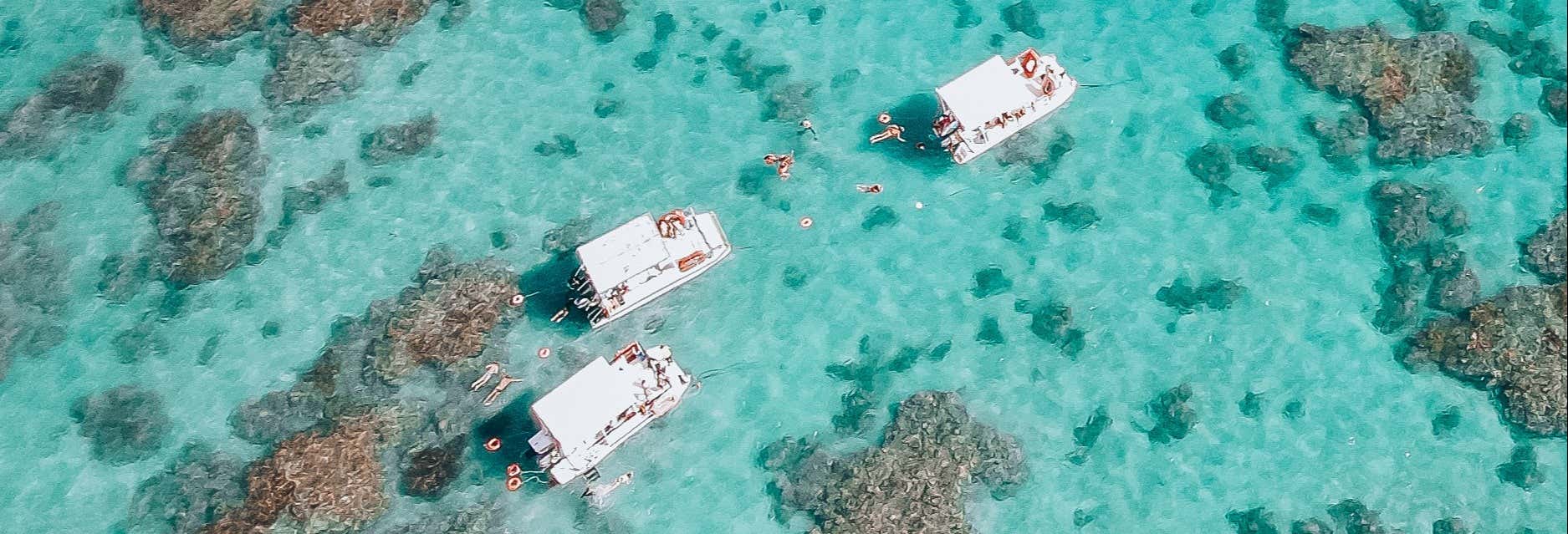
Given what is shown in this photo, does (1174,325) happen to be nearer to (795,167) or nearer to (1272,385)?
(1272,385)

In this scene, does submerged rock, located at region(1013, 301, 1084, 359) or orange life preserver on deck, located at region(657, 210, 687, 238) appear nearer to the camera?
orange life preserver on deck, located at region(657, 210, 687, 238)

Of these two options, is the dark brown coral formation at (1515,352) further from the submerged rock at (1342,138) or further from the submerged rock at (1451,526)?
the submerged rock at (1342,138)

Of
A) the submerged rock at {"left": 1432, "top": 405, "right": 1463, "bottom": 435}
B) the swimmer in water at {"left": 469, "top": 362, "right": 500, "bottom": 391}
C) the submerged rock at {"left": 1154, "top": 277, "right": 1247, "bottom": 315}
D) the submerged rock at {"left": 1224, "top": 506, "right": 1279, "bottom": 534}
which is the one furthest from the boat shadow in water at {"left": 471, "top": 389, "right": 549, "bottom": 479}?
the submerged rock at {"left": 1432, "top": 405, "right": 1463, "bottom": 435}

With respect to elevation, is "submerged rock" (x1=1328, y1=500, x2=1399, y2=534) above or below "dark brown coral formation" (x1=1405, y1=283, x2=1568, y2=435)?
below

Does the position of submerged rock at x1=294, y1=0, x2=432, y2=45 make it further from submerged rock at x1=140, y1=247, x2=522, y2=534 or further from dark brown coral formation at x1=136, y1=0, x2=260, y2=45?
submerged rock at x1=140, y1=247, x2=522, y2=534

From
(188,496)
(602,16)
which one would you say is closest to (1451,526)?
(602,16)

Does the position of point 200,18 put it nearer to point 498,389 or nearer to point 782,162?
point 498,389

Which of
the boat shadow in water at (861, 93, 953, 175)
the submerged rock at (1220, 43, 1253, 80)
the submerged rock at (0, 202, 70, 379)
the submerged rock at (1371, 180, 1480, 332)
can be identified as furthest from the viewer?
the submerged rock at (1220, 43, 1253, 80)
